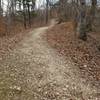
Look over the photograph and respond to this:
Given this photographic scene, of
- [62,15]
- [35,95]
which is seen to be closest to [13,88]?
[35,95]

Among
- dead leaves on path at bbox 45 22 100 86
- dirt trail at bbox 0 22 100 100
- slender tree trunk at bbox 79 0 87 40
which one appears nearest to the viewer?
dirt trail at bbox 0 22 100 100

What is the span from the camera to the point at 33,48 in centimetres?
1027

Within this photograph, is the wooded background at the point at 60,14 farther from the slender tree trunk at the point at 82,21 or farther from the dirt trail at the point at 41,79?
the dirt trail at the point at 41,79

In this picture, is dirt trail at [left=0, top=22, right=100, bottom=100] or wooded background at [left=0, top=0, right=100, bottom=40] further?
wooded background at [left=0, top=0, right=100, bottom=40]

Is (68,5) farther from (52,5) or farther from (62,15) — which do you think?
(52,5)

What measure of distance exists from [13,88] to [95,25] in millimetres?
14810

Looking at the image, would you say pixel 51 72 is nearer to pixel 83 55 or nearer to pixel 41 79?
pixel 41 79

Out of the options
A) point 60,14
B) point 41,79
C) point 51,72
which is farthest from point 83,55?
point 60,14

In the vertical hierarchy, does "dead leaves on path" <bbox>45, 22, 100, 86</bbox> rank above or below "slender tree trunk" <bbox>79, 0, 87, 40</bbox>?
below

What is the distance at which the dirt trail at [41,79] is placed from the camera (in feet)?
18.6

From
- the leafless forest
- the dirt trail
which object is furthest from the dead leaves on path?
the dirt trail

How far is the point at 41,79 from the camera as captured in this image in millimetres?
6605

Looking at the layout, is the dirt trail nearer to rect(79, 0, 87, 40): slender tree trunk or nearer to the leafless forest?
the leafless forest

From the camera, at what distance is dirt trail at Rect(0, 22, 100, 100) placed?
5.66m
